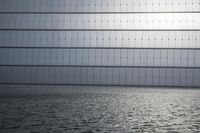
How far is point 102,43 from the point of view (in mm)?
28266

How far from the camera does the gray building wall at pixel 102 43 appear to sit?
27469 millimetres

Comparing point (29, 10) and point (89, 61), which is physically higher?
point (29, 10)

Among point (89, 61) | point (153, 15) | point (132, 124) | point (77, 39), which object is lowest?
point (132, 124)

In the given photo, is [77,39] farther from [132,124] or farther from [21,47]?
[132,124]

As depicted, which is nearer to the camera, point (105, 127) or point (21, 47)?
point (105, 127)

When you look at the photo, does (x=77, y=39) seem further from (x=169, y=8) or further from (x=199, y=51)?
(x=199, y=51)

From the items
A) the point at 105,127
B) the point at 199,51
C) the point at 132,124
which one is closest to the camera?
the point at 105,127

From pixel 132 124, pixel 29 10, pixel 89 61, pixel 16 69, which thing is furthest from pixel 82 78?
pixel 132 124

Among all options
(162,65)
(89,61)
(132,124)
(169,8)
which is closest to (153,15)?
(169,8)

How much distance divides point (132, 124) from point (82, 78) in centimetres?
2289

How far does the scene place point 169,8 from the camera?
2812 centimetres

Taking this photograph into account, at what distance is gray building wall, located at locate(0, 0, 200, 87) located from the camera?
2747 cm

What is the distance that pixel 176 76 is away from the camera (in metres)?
27.3

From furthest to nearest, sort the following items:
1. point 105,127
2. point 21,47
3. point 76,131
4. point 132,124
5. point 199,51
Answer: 1. point 21,47
2. point 199,51
3. point 132,124
4. point 105,127
5. point 76,131
